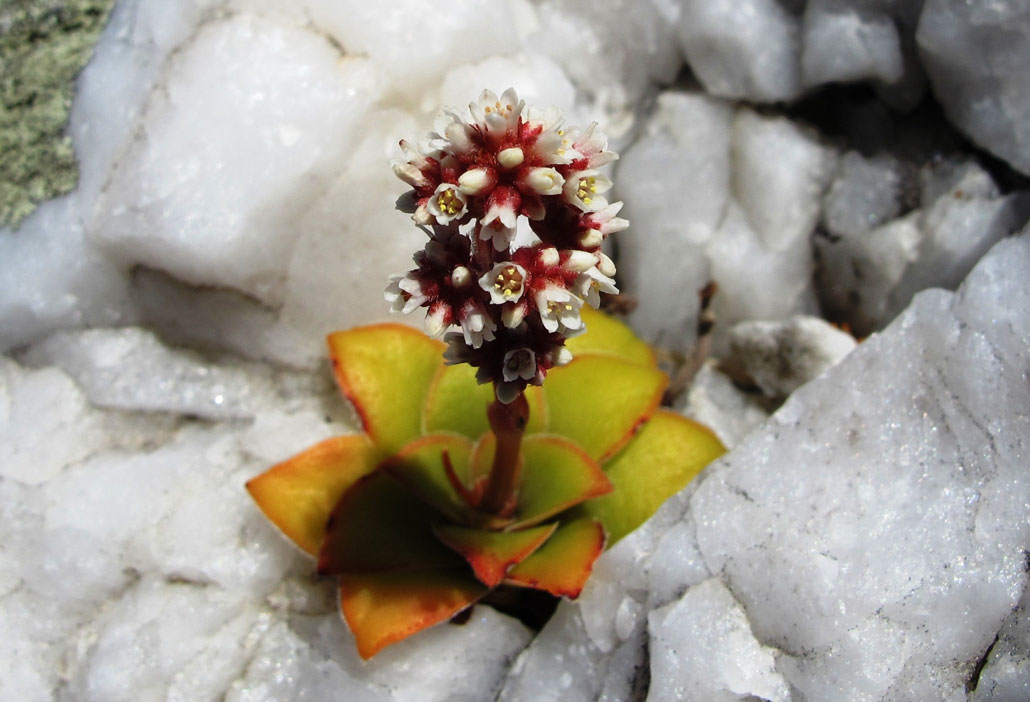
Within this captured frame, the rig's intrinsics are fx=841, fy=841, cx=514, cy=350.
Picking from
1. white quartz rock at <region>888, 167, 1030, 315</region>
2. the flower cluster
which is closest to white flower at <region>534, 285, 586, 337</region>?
A: the flower cluster

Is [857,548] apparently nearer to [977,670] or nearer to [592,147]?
[977,670]

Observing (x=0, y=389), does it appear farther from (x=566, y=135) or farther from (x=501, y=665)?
(x=566, y=135)

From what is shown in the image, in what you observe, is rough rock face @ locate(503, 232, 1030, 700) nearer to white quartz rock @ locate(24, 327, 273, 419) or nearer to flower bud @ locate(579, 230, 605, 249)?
flower bud @ locate(579, 230, 605, 249)

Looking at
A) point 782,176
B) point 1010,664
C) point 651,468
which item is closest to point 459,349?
point 651,468

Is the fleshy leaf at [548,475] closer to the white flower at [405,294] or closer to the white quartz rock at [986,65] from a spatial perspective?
the white flower at [405,294]

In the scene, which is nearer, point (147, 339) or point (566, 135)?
point (566, 135)

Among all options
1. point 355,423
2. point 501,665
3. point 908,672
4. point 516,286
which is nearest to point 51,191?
point 355,423
